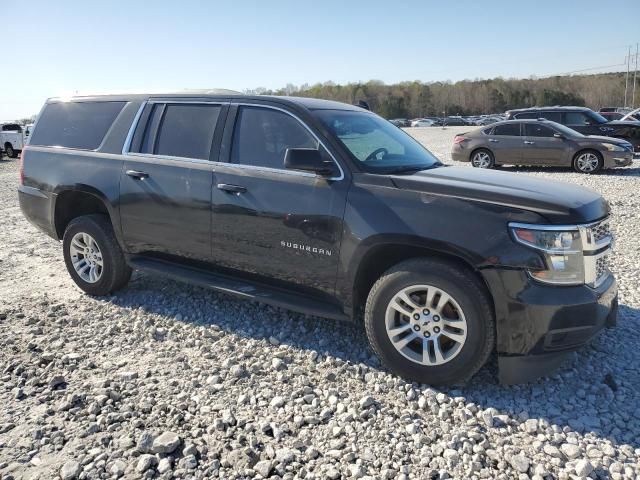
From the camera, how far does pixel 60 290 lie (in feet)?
17.1

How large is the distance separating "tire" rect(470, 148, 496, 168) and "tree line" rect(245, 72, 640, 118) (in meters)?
90.7

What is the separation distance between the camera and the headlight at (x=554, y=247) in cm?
296

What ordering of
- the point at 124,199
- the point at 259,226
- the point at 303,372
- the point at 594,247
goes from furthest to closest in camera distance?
the point at 124,199, the point at 259,226, the point at 303,372, the point at 594,247

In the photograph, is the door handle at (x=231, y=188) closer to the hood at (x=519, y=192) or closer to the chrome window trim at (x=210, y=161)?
the chrome window trim at (x=210, y=161)

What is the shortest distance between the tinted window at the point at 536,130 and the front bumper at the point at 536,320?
1254 cm

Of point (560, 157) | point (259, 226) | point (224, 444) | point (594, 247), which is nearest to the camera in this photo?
point (224, 444)

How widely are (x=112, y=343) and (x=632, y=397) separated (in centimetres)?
370

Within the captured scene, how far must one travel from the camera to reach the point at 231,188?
396 centimetres

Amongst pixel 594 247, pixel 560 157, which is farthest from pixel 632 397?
pixel 560 157

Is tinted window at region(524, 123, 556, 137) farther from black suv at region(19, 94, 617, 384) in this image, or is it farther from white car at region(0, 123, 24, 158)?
white car at region(0, 123, 24, 158)

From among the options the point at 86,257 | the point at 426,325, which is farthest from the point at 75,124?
the point at 426,325

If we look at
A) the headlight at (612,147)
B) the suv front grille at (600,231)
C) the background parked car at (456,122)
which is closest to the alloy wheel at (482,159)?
the headlight at (612,147)

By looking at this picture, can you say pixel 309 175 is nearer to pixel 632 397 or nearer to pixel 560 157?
pixel 632 397

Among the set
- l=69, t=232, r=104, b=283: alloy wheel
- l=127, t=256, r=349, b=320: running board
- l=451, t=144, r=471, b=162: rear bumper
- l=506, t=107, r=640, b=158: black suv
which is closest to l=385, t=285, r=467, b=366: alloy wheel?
l=127, t=256, r=349, b=320: running board
